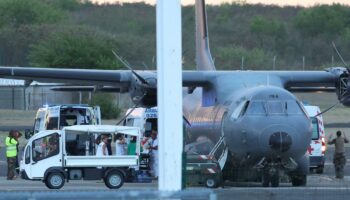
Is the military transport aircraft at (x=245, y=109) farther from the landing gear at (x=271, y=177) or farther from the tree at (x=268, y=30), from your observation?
the tree at (x=268, y=30)

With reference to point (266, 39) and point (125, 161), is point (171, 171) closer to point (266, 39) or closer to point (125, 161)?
point (125, 161)

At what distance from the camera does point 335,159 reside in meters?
24.7

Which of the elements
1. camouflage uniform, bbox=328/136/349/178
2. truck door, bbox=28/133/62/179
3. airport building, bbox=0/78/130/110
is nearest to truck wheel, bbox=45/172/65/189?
truck door, bbox=28/133/62/179

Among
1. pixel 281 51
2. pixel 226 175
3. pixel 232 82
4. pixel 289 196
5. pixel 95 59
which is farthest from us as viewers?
pixel 281 51

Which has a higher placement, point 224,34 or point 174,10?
point 224,34

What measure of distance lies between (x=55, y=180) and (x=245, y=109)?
4.60 m

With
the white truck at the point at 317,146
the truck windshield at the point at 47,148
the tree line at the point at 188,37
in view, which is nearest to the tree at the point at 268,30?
the tree line at the point at 188,37

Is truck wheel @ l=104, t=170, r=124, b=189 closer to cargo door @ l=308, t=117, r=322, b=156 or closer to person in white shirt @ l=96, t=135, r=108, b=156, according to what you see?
person in white shirt @ l=96, t=135, r=108, b=156

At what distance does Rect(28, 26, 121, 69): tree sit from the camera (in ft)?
199

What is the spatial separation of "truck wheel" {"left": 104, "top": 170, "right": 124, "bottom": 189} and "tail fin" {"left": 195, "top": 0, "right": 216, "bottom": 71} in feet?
25.7

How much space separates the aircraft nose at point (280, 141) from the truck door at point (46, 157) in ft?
17.1

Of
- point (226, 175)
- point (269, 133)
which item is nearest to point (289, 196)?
point (269, 133)

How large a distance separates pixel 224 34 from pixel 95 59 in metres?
11.2

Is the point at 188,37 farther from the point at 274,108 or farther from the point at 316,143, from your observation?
the point at 274,108
